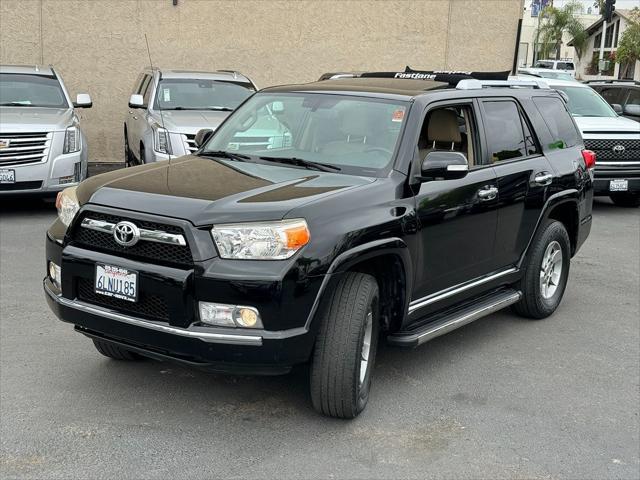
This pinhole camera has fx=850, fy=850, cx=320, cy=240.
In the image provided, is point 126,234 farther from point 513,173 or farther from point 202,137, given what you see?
point 513,173

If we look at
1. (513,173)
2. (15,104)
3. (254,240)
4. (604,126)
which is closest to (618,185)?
(604,126)

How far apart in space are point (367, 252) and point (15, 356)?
2516 millimetres

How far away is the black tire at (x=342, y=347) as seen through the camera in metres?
4.33

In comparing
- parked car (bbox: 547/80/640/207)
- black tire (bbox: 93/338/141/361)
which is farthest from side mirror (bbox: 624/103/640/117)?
black tire (bbox: 93/338/141/361)

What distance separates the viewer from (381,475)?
4051 millimetres

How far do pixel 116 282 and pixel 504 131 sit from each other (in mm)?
3176

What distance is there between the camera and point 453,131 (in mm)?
5762

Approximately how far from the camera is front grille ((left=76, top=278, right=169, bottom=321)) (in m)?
4.20

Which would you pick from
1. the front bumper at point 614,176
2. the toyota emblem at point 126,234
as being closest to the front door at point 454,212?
the toyota emblem at point 126,234

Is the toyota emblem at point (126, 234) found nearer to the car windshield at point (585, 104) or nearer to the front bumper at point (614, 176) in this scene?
the front bumper at point (614, 176)

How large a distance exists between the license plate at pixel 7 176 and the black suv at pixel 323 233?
4.55m

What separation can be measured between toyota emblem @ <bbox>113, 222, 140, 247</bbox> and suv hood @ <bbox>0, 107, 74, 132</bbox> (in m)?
6.36

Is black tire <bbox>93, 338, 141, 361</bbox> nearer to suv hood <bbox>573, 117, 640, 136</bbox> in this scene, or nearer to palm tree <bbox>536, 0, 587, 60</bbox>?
suv hood <bbox>573, 117, 640, 136</bbox>

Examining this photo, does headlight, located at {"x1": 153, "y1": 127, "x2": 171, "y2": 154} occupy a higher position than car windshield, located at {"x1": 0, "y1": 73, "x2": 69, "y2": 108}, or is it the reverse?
car windshield, located at {"x1": 0, "y1": 73, "x2": 69, "y2": 108}
